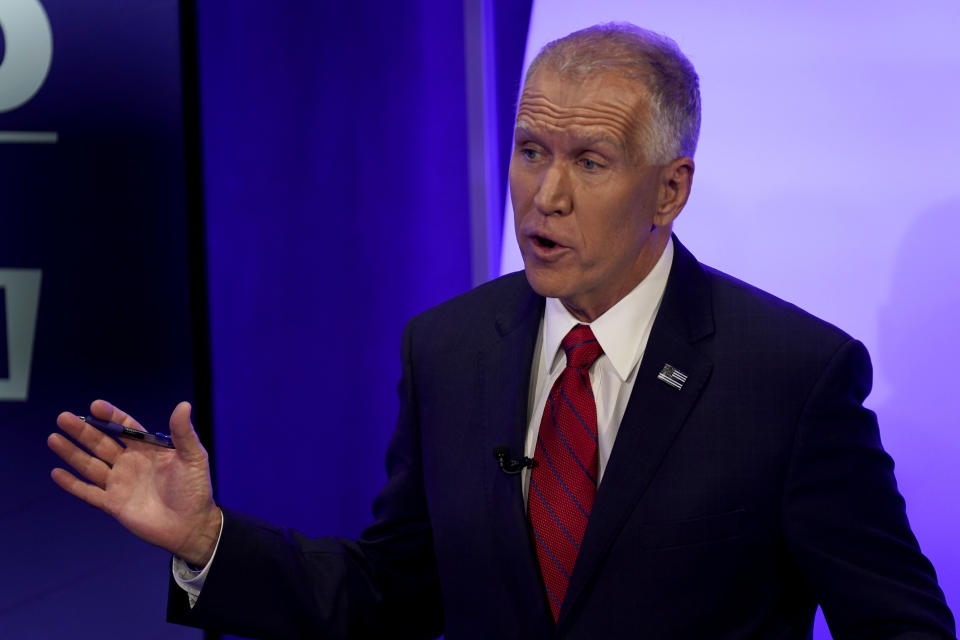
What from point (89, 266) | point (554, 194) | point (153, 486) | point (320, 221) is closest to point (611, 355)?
point (554, 194)

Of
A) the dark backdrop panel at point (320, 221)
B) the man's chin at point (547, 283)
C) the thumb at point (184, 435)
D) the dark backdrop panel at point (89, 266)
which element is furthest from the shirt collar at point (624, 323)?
the dark backdrop panel at point (89, 266)

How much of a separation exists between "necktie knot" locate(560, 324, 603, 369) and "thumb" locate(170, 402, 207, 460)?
566 millimetres

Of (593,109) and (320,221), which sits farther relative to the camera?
(320,221)

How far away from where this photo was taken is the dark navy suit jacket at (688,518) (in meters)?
1.51

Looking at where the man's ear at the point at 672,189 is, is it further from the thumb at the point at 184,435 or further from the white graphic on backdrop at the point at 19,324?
the white graphic on backdrop at the point at 19,324

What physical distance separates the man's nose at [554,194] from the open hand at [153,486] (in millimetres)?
595

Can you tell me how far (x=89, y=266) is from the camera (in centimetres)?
284

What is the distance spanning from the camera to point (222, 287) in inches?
115

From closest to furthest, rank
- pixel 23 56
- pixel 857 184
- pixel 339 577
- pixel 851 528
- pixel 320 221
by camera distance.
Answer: pixel 851 528 < pixel 339 577 < pixel 857 184 < pixel 23 56 < pixel 320 221

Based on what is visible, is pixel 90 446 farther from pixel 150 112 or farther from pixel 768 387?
pixel 150 112

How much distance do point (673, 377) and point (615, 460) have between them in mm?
149

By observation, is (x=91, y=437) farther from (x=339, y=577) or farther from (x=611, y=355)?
(x=611, y=355)

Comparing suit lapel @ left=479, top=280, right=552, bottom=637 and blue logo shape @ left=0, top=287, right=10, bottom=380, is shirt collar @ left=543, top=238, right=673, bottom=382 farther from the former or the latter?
blue logo shape @ left=0, top=287, right=10, bottom=380

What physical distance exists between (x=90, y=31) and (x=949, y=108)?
6.67 ft
